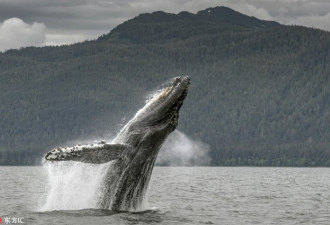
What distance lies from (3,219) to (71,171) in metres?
2.57

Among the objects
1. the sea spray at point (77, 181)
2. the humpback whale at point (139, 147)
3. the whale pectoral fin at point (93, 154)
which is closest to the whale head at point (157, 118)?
the humpback whale at point (139, 147)

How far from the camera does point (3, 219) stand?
2138 cm

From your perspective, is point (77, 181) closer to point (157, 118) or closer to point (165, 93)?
point (157, 118)

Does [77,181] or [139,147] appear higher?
[139,147]

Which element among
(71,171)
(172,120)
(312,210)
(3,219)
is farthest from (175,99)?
(312,210)

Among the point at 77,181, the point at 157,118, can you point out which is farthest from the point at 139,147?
the point at 77,181

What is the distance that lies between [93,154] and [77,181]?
229 cm

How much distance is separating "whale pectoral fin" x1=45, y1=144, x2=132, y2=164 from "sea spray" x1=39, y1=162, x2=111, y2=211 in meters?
0.77

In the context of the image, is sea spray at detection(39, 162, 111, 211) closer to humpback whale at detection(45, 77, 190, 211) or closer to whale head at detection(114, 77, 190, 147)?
humpback whale at detection(45, 77, 190, 211)

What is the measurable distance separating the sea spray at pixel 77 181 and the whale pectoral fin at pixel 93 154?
0.77 m

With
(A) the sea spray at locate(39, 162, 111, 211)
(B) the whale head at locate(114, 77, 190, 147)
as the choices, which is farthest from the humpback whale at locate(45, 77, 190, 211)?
(A) the sea spray at locate(39, 162, 111, 211)

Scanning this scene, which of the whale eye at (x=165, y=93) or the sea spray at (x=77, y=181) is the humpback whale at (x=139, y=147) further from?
the sea spray at (x=77, y=181)

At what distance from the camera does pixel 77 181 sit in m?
20.5

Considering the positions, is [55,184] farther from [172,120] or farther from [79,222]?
[172,120]
